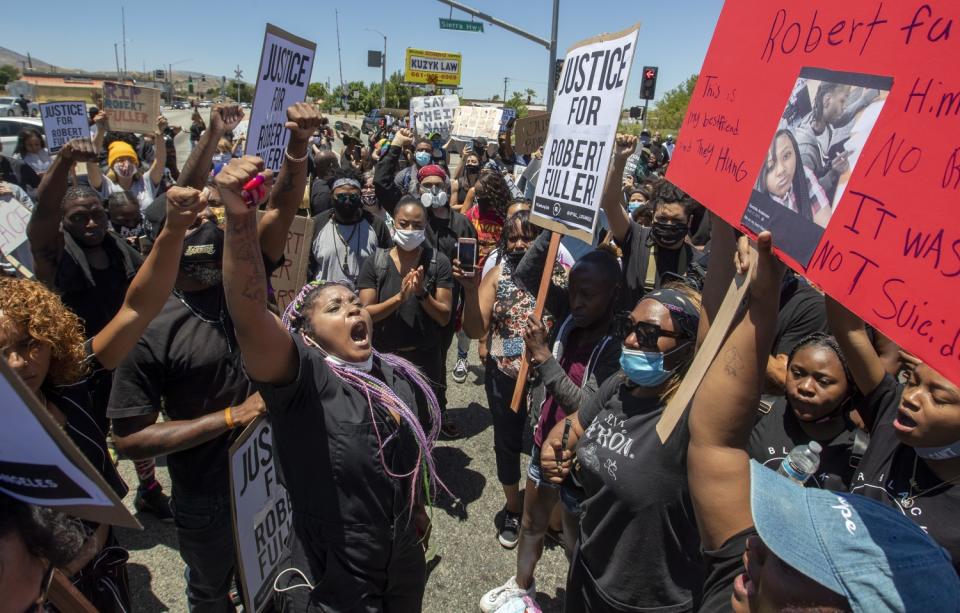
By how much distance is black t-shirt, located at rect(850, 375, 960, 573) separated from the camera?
5.98 ft

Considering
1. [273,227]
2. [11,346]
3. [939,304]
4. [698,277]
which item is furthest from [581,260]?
[11,346]

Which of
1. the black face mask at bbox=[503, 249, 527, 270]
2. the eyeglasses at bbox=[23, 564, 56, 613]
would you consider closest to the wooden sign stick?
the black face mask at bbox=[503, 249, 527, 270]

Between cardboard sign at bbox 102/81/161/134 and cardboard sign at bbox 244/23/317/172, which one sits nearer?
cardboard sign at bbox 244/23/317/172

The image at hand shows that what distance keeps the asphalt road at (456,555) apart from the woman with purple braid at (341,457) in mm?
1176

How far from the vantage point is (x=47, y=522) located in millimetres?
1145

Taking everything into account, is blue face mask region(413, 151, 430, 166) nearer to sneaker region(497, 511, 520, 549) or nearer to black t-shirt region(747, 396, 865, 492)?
sneaker region(497, 511, 520, 549)

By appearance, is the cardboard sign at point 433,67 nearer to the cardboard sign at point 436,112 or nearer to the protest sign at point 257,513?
the cardboard sign at point 436,112

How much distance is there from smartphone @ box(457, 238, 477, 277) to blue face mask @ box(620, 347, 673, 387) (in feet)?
4.24

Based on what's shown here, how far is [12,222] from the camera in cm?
415

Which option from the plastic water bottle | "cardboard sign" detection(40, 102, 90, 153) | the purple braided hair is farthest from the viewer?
"cardboard sign" detection(40, 102, 90, 153)

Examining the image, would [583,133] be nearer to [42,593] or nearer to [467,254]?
[467,254]

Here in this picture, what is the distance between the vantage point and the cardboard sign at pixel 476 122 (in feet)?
44.6

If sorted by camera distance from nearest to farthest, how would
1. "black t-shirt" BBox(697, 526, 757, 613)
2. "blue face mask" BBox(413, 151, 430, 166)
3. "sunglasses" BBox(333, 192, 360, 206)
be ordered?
"black t-shirt" BBox(697, 526, 757, 613), "sunglasses" BBox(333, 192, 360, 206), "blue face mask" BBox(413, 151, 430, 166)

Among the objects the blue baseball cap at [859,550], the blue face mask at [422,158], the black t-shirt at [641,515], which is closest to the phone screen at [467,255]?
the black t-shirt at [641,515]
